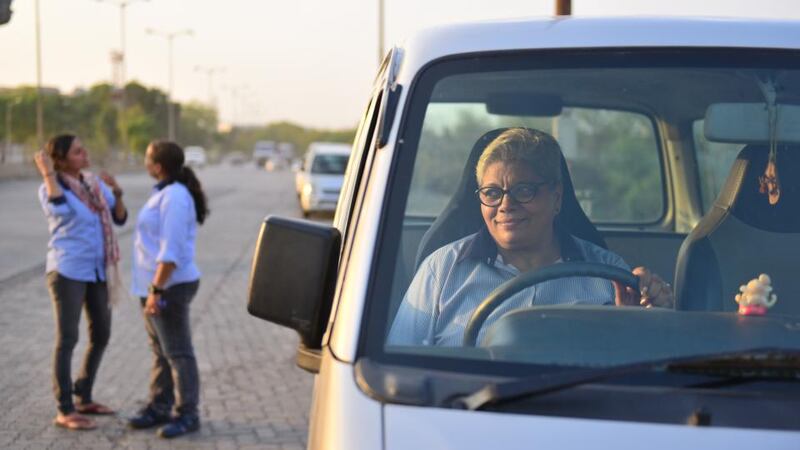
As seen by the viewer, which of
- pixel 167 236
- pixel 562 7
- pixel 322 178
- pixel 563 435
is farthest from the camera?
pixel 322 178

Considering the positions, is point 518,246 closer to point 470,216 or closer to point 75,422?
point 470,216

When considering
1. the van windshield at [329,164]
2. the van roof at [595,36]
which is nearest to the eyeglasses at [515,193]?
the van roof at [595,36]

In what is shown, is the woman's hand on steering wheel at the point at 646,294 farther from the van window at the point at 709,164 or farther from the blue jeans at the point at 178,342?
the blue jeans at the point at 178,342

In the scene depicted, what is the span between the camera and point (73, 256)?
6.97 metres

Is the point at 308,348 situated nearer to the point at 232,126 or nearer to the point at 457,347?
the point at 457,347

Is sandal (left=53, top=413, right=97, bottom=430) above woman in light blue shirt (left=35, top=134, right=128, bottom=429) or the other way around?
the other way around

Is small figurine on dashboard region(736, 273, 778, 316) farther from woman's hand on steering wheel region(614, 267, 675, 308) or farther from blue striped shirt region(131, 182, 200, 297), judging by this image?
blue striped shirt region(131, 182, 200, 297)

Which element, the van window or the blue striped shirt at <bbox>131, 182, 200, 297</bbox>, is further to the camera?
the blue striped shirt at <bbox>131, 182, 200, 297</bbox>

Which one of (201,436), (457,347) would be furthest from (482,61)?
(201,436)

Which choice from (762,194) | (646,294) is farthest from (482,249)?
(762,194)

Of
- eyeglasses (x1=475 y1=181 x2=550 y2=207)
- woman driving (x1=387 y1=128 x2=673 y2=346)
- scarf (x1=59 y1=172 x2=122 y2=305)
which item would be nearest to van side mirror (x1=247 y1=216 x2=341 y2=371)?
woman driving (x1=387 y1=128 x2=673 y2=346)

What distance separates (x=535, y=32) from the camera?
9.74 ft

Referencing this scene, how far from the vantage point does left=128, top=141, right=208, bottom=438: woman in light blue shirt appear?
6.74 metres

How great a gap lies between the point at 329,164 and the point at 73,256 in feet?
83.5
